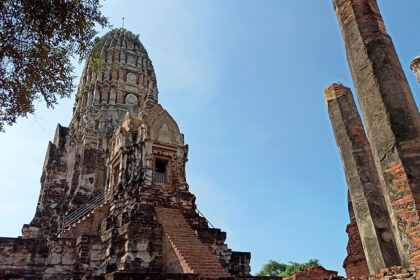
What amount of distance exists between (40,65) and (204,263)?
6582 mm

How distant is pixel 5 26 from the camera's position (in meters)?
7.38

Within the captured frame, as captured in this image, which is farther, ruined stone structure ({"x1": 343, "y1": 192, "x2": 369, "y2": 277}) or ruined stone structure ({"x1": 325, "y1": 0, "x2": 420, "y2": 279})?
ruined stone structure ({"x1": 343, "y1": 192, "x2": 369, "y2": 277})

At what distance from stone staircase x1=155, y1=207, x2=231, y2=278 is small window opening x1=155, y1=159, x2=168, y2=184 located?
1.70 metres

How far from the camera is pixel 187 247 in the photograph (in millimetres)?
10336

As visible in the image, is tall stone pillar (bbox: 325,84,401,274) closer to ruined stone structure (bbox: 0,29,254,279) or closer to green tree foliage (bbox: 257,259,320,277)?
ruined stone structure (bbox: 0,29,254,279)

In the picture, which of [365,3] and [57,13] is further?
[57,13]

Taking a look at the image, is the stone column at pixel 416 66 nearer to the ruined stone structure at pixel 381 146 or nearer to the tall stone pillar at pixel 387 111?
the ruined stone structure at pixel 381 146

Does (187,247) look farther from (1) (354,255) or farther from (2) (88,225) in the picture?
(2) (88,225)

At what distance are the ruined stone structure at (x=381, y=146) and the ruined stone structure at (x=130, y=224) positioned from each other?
3852mm

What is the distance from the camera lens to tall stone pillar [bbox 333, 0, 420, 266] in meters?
4.68

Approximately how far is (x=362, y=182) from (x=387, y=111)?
2753mm

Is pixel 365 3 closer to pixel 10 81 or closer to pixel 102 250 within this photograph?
pixel 10 81

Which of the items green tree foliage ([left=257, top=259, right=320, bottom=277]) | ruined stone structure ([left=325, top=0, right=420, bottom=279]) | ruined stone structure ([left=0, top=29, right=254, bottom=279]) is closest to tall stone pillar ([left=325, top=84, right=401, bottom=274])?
ruined stone structure ([left=325, top=0, right=420, bottom=279])

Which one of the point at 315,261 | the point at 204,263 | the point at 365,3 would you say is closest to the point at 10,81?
the point at 204,263
